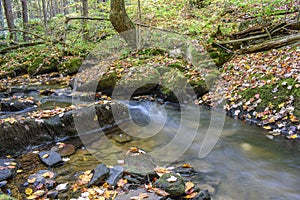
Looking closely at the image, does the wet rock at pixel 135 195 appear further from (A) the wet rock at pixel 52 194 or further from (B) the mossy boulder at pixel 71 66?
(B) the mossy boulder at pixel 71 66

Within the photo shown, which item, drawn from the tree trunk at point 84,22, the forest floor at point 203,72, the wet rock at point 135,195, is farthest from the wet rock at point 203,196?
the tree trunk at point 84,22

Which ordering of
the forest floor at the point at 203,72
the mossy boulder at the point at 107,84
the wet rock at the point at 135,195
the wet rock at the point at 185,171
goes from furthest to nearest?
the mossy boulder at the point at 107,84 < the forest floor at the point at 203,72 < the wet rock at the point at 185,171 < the wet rock at the point at 135,195

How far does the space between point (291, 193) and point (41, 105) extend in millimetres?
7286

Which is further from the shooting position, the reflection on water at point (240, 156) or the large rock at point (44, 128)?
the large rock at point (44, 128)

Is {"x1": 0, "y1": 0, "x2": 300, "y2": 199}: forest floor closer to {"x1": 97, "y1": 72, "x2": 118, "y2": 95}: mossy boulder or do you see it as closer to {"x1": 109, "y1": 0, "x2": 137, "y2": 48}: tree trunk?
{"x1": 97, "y1": 72, "x2": 118, "y2": 95}: mossy boulder

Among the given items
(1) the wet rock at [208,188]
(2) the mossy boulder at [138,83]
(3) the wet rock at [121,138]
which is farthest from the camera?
(2) the mossy boulder at [138,83]

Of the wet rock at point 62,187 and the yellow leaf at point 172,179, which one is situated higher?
the yellow leaf at point 172,179

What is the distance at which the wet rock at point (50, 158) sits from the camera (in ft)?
15.8

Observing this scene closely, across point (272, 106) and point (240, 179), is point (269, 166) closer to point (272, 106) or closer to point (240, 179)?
point (240, 179)

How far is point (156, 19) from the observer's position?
16.0 m

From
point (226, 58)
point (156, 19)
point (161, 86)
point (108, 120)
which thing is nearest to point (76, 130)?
point (108, 120)

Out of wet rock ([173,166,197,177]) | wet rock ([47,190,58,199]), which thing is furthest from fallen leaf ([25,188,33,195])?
wet rock ([173,166,197,177])

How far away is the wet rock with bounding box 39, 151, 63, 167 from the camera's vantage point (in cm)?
482

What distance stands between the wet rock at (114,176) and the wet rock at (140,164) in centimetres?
12
